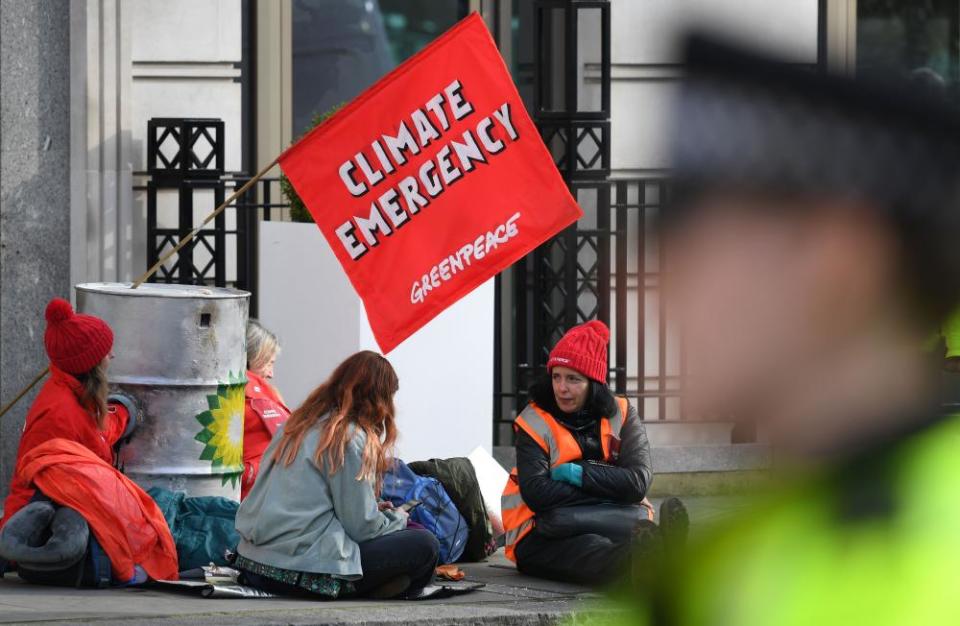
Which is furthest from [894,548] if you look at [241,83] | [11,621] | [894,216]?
[241,83]

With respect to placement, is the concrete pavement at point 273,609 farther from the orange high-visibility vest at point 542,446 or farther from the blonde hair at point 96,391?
the blonde hair at point 96,391

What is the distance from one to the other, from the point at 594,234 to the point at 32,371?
135 inches

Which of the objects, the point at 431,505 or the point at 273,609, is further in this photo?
the point at 431,505

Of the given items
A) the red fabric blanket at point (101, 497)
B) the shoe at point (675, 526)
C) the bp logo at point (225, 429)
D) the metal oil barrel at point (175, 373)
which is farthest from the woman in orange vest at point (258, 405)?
the shoe at point (675, 526)

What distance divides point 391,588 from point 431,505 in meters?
0.88

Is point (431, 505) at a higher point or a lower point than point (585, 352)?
lower

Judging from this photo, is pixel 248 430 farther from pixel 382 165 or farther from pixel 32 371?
pixel 32 371

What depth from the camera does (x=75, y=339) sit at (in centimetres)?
650

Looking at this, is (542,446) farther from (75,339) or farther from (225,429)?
(75,339)

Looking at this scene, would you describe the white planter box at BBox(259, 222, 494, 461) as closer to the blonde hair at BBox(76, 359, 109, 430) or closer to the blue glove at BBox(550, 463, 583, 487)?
the blue glove at BBox(550, 463, 583, 487)

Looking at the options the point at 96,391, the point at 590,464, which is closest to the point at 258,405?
the point at 96,391

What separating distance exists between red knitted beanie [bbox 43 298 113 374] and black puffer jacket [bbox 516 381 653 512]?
74.8 inches

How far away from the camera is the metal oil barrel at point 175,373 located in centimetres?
682

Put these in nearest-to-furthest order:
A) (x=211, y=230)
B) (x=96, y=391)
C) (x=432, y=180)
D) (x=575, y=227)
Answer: (x=96, y=391), (x=432, y=180), (x=211, y=230), (x=575, y=227)
